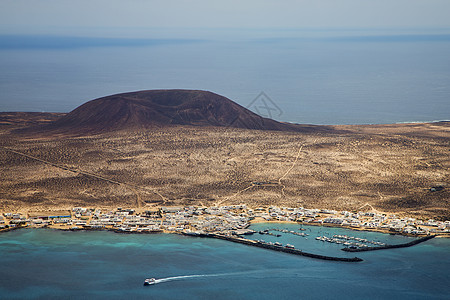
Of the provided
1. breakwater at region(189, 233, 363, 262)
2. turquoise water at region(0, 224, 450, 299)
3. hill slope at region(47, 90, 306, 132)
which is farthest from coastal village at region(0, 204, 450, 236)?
hill slope at region(47, 90, 306, 132)

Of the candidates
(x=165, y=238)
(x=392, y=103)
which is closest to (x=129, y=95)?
(x=165, y=238)

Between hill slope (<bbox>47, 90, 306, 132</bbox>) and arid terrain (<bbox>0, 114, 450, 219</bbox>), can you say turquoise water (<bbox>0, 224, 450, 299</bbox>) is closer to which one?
arid terrain (<bbox>0, 114, 450, 219</bbox>)

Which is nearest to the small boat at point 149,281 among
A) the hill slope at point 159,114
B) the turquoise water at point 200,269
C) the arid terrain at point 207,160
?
the turquoise water at point 200,269

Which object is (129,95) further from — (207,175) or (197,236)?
(197,236)

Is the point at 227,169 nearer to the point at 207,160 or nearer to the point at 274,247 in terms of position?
the point at 207,160

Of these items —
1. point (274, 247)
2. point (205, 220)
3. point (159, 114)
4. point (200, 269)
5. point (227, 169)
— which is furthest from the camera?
point (159, 114)

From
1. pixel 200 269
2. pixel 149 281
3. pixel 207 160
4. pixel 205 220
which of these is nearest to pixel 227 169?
pixel 207 160
